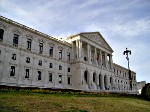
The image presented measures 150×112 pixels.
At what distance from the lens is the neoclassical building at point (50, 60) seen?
3838 centimetres

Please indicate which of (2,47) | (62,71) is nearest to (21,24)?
(2,47)

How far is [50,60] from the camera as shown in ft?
161

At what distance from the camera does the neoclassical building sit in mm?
38375

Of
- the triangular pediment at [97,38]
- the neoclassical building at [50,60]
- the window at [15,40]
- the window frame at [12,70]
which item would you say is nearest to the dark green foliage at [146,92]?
the neoclassical building at [50,60]

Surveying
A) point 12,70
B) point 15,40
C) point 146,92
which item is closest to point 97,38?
point 146,92

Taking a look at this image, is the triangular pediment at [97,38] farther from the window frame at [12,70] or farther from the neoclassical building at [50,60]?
the window frame at [12,70]

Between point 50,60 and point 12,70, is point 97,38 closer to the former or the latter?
point 50,60

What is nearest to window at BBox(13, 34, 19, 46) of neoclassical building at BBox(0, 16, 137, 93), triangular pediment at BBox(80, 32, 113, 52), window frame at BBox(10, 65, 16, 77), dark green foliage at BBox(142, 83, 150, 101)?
neoclassical building at BBox(0, 16, 137, 93)

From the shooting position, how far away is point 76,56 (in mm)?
56219

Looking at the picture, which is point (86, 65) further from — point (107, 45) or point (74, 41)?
point (107, 45)

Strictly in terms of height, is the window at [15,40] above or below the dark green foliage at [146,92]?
above

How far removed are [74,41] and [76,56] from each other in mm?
5080

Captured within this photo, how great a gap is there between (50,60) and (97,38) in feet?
73.6

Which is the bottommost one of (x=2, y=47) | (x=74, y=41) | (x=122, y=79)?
(x=122, y=79)
